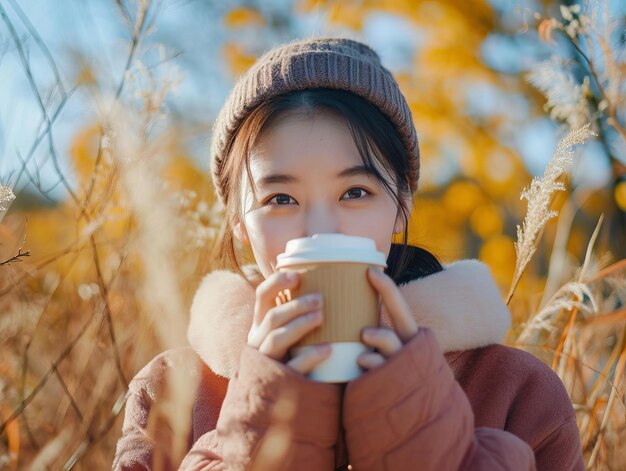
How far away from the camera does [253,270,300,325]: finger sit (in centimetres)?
117

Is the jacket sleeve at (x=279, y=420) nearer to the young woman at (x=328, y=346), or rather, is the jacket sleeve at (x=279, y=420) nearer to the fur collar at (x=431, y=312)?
the young woman at (x=328, y=346)

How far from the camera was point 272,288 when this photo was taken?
1186mm

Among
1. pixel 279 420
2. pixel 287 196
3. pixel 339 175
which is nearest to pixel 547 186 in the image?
pixel 339 175

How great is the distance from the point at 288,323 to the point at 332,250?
15cm

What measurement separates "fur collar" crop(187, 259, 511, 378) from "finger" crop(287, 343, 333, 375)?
1.72 ft

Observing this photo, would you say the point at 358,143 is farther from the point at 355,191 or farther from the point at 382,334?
→ the point at 382,334

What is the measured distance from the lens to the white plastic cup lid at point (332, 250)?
1121 mm

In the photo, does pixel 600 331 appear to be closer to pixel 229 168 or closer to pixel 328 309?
pixel 229 168

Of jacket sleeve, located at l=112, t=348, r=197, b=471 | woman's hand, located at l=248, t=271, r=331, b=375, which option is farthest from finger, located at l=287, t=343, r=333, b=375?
jacket sleeve, located at l=112, t=348, r=197, b=471

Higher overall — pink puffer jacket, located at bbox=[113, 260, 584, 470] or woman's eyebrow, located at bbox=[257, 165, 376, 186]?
woman's eyebrow, located at bbox=[257, 165, 376, 186]

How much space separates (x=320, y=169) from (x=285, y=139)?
0.13m

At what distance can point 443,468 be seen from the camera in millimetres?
1150

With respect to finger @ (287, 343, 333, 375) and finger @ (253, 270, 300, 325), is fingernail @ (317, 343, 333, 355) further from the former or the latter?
finger @ (253, 270, 300, 325)

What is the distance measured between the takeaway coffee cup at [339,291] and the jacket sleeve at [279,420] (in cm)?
4
